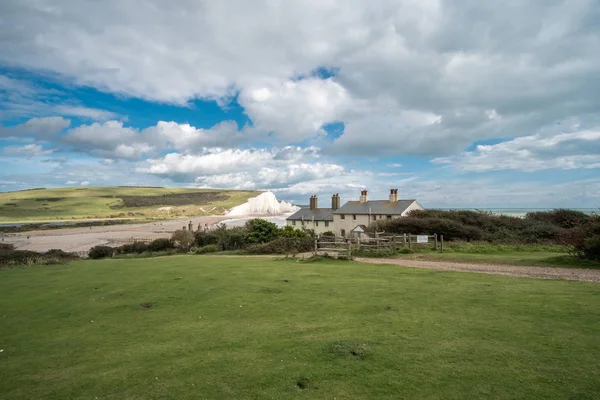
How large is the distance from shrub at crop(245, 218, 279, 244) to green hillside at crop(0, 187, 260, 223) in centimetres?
10433

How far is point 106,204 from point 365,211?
477 ft

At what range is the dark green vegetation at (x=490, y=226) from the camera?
32000mm

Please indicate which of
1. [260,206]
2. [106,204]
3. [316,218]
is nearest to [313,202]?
[316,218]

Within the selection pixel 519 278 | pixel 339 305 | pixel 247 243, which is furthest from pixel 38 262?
pixel 519 278

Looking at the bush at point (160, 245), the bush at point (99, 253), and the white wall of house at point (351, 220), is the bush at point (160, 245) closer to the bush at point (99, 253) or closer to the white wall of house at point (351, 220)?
the bush at point (99, 253)

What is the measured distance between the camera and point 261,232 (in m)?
35.6

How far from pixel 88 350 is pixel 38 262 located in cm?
2263

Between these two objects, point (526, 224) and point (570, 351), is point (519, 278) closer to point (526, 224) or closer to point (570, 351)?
point (570, 351)

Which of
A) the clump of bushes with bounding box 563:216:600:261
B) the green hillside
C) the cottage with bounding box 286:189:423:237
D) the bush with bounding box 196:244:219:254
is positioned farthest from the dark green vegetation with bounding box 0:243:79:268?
the green hillside

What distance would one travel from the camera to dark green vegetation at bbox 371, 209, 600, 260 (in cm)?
3200

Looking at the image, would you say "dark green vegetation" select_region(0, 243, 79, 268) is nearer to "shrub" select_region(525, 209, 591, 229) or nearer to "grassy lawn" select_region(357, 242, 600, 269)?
"grassy lawn" select_region(357, 242, 600, 269)

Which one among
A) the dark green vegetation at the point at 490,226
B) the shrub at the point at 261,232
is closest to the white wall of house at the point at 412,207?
the dark green vegetation at the point at 490,226

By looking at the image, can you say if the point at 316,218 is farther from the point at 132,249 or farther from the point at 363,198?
the point at 132,249

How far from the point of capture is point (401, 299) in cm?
981
